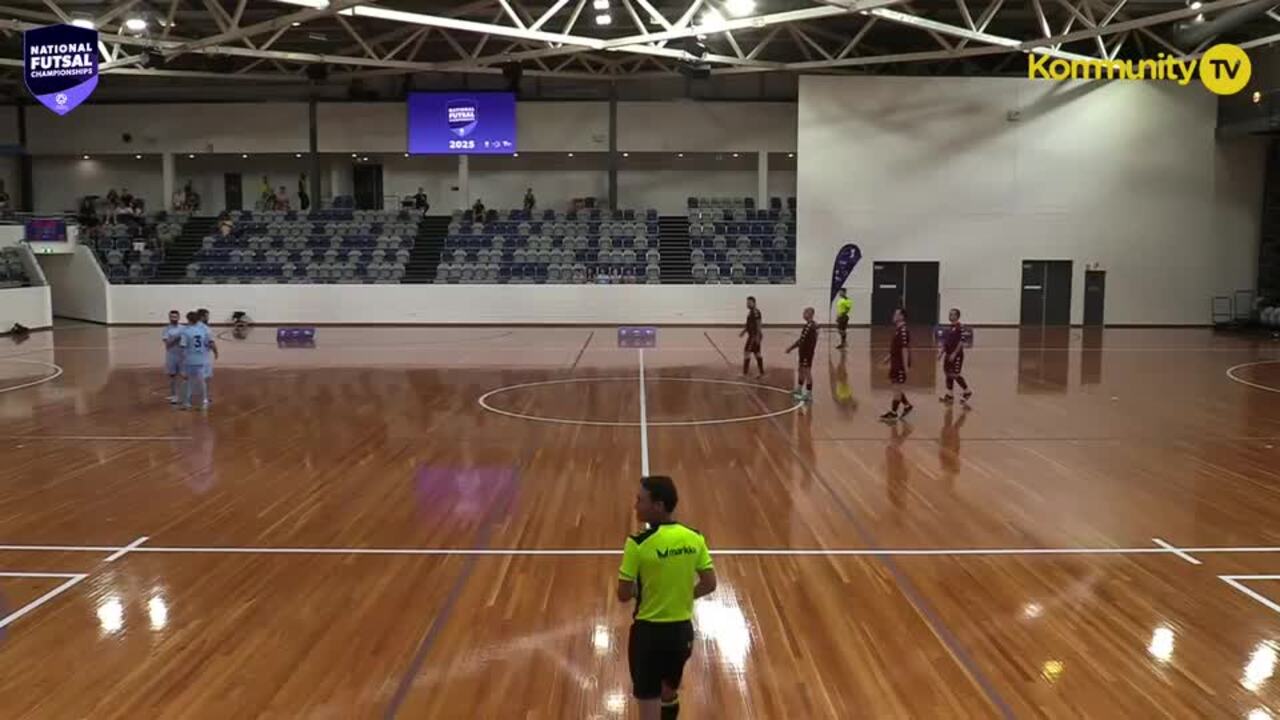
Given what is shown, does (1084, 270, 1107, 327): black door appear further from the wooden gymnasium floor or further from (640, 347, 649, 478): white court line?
(640, 347, 649, 478): white court line

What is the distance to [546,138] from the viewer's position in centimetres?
3309

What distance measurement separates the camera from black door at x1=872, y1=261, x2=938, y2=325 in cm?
2936

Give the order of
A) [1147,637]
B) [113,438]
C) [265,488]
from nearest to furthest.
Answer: [1147,637], [265,488], [113,438]

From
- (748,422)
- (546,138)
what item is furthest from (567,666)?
(546,138)

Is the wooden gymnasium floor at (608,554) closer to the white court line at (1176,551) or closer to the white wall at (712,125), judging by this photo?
the white court line at (1176,551)

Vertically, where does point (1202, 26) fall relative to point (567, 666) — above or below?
above

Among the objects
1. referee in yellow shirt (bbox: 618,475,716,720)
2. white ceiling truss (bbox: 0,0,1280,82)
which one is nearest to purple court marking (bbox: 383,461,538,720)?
referee in yellow shirt (bbox: 618,475,716,720)

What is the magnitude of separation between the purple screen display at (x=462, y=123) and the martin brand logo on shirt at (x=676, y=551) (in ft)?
94.2

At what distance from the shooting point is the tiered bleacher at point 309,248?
3059 cm

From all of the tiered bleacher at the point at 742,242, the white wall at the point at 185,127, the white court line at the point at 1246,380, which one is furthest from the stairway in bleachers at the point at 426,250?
the white court line at the point at 1246,380

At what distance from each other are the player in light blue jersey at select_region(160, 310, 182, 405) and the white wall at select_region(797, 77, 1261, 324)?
19.9m

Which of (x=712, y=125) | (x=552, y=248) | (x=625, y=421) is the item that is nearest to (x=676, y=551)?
(x=625, y=421)

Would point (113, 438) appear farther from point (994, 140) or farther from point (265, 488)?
point (994, 140)

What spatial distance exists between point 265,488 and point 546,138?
25.5 m
